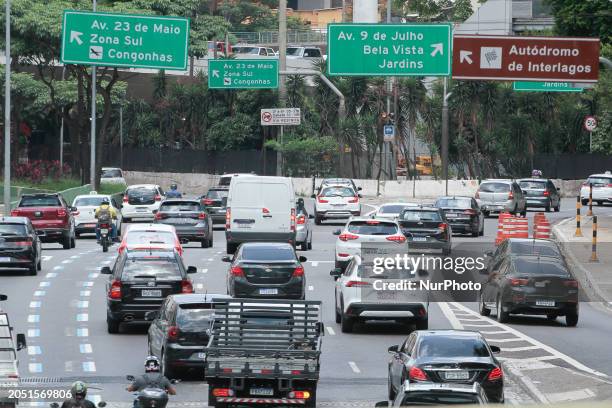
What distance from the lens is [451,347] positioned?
19.1 metres

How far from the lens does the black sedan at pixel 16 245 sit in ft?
126

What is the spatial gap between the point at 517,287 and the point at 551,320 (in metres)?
2.47

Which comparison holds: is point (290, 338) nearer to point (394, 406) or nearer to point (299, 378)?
point (299, 378)

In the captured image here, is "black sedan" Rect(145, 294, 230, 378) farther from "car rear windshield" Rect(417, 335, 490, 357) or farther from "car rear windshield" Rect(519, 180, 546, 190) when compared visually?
"car rear windshield" Rect(519, 180, 546, 190)

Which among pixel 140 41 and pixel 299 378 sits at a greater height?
pixel 140 41

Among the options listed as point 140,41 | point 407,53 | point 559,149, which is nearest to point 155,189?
point 140,41

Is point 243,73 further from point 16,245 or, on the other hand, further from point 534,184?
point 16,245

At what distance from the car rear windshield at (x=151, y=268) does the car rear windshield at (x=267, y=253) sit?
7.43 feet

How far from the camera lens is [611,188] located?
7362 cm

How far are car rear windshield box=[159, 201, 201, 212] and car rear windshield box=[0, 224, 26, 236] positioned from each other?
9.85m

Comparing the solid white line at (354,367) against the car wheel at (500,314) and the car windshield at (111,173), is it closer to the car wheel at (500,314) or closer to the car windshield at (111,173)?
the car wheel at (500,314)

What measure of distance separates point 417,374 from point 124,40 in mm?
41503

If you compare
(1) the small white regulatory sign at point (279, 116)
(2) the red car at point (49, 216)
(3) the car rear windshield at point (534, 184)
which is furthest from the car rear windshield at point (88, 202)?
(1) the small white regulatory sign at point (279, 116)

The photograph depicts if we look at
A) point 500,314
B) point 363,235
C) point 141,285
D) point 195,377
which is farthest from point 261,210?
point 195,377
